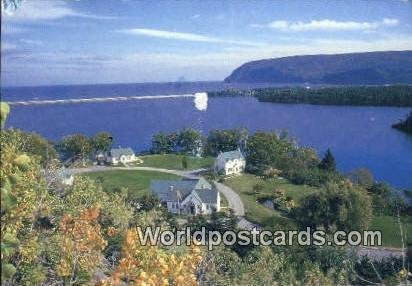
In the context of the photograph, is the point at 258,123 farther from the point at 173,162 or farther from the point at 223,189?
the point at 223,189

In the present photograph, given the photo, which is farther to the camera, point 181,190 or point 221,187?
point 221,187

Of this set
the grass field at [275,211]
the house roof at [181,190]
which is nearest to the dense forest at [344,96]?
the grass field at [275,211]

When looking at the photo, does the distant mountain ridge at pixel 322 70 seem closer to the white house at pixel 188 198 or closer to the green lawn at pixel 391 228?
the white house at pixel 188 198

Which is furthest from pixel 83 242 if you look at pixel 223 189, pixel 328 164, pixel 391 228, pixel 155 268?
pixel 328 164

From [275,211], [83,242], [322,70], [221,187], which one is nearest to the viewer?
[83,242]

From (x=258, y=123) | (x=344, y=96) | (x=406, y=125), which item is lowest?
(x=406, y=125)

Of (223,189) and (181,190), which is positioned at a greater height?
(181,190)
